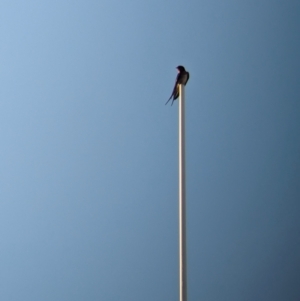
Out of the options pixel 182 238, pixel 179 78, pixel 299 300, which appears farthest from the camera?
pixel 299 300

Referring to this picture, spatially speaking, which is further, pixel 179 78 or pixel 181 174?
pixel 179 78

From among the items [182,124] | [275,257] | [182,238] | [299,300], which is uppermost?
[182,124]

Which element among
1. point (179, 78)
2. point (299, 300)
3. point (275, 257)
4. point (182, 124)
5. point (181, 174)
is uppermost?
point (179, 78)

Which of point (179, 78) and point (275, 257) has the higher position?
point (179, 78)

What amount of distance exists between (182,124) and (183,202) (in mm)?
156

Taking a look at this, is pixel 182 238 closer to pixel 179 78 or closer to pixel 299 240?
pixel 179 78

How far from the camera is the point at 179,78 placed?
0.93m

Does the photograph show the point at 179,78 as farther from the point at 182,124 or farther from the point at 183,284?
the point at 183,284

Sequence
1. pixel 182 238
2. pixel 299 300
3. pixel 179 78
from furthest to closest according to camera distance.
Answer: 1. pixel 299 300
2. pixel 179 78
3. pixel 182 238

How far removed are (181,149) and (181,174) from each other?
49 mm

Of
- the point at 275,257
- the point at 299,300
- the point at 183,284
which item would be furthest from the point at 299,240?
the point at 183,284

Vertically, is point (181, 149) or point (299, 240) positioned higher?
point (181, 149)

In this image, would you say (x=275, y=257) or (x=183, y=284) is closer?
(x=183, y=284)

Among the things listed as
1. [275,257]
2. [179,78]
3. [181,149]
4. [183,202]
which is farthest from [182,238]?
[275,257]
